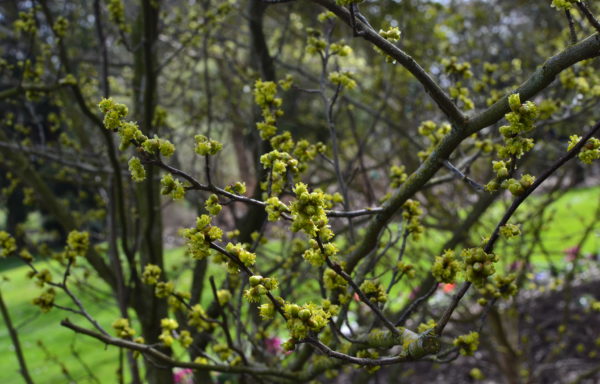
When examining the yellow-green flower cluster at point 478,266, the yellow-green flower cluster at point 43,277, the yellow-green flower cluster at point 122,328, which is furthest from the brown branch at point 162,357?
the yellow-green flower cluster at point 478,266

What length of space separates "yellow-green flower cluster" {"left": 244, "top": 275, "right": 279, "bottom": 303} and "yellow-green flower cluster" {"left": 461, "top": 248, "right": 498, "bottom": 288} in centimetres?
53

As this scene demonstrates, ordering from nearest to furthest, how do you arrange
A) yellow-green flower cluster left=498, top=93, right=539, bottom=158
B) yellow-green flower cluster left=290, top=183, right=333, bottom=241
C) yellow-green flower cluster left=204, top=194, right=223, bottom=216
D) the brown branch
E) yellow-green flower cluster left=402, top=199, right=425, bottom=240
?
yellow-green flower cluster left=290, top=183, right=333, bottom=241
yellow-green flower cluster left=498, top=93, right=539, bottom=158
yellow-green flower cluster left=204, top=194, right=223, bottom=216
the brown branch
yellow-green flower cluster left=402, top=199, right=425, bottom=240

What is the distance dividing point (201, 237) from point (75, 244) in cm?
138

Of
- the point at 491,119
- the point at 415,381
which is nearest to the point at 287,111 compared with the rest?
the point at 491,119

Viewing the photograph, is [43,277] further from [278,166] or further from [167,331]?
[278,166]

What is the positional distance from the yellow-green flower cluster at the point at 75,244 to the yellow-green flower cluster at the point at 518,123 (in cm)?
199

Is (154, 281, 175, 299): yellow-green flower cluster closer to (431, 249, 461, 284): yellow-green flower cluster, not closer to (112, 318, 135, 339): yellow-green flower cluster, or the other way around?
(112, 318, 135, 339): yellow-green flower cluster

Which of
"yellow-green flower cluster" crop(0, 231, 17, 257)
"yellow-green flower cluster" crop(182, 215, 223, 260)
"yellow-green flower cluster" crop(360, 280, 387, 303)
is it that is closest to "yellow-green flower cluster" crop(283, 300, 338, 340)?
"yellow-green flower cluster" crop(182, 215, 223, 260)

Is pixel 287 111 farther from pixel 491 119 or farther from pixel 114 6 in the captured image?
pixel 491 119

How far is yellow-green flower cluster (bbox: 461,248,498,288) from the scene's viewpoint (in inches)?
54.8

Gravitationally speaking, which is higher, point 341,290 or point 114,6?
point 114,6

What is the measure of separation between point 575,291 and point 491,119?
26.0ft

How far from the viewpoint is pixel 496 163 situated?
1.60 m

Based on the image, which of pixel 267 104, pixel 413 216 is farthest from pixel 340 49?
pixel 413 216
